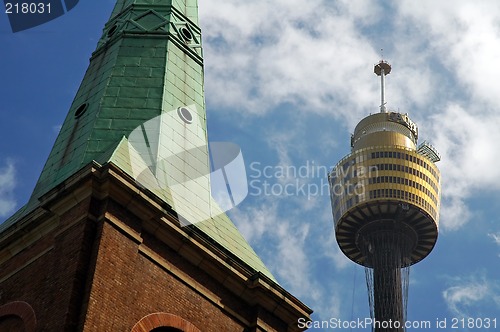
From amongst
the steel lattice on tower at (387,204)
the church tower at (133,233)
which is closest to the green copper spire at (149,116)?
the church tower at (133,233)

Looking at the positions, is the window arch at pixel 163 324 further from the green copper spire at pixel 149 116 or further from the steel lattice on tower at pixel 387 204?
the steel lattice on tower at pixel 387 204

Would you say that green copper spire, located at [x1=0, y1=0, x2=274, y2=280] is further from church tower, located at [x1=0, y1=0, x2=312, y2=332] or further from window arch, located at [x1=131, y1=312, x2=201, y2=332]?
window arch, located at [x1=131, y1=312, x2=201, y2=332]

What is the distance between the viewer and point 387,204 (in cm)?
17912

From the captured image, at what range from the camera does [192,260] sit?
97.0ft

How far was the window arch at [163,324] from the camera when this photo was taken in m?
26.6

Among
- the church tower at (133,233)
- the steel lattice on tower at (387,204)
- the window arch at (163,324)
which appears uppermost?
the steel lattice on tower at (387,204)

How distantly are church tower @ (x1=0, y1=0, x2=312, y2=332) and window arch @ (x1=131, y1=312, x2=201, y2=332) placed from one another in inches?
1.3

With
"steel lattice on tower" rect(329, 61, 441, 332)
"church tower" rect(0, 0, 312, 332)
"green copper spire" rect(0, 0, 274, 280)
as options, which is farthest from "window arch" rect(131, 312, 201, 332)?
"steel lattice on tower" rect(329, 61, 441, 332)

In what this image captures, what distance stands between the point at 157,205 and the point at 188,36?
43.5 ft

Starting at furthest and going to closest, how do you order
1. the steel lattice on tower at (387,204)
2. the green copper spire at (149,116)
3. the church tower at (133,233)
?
the steel lattice on tower at (387,204) → the green copper spire at (149,116) → the church tower at (133,233)

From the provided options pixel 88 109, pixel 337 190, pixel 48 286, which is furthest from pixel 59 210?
pixel 337 190

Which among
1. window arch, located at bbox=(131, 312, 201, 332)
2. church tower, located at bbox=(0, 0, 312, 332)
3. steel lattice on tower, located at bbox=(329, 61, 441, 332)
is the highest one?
steel lattice on tower, located at bbox=(329, 61, 441, 332)

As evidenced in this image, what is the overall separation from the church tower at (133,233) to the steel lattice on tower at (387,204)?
14446 cm

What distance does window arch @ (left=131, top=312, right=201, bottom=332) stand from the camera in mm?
26625
